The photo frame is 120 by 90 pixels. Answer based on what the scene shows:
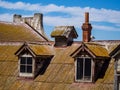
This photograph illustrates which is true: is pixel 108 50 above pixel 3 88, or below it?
above

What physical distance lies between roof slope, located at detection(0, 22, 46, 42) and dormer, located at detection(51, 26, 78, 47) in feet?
44.2

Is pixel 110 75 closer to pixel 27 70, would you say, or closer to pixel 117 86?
pixel 117 86

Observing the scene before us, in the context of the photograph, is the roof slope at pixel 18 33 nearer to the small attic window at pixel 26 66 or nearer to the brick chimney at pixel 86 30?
the small attic window at pixel 26 66

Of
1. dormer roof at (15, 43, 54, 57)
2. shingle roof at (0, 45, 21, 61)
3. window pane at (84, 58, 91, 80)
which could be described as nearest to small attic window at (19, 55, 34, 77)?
dormer roof at (15, 43, 54, 57)

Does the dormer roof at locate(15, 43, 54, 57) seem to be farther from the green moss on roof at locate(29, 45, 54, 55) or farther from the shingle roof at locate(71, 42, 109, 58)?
the shingle roof at locate(71, 42, 109, 58)

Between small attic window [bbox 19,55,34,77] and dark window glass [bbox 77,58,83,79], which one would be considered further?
small attic window [bbox 19,55,34,77]

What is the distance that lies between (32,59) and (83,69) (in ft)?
16.4

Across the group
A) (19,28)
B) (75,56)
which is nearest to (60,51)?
(75,56)

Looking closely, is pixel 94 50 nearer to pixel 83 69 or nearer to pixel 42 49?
pixel 83 69

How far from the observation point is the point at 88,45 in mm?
28438

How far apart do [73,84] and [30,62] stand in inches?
183

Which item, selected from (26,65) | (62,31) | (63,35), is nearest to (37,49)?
(26,65)

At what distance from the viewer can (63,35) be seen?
3241cm

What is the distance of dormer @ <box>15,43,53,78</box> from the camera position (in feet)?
102
